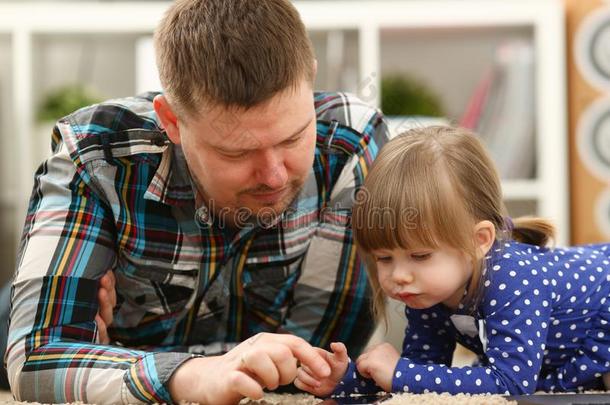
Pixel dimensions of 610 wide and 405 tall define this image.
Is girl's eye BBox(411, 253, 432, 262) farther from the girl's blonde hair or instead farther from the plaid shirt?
the plaid shirt

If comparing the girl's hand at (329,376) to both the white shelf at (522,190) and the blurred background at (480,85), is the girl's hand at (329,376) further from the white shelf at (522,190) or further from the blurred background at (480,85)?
the white shelf at (522,190)

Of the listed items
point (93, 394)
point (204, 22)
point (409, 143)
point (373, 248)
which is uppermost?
point (204, 22)

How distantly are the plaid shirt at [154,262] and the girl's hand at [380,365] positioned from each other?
0.21 metres

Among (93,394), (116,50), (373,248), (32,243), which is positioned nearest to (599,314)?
(373,248)

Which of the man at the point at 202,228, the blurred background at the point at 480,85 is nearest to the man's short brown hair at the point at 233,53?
the man at the point at 202,228

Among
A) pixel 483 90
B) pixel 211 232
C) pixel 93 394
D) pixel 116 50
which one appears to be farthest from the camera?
pixel 116 50

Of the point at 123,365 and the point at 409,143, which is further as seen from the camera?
the point at 409,143

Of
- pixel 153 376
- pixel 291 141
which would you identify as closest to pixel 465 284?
pixel 291 141

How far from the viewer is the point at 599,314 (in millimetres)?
1050

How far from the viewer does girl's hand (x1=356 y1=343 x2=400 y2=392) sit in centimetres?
96

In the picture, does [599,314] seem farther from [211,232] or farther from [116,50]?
[116,50]

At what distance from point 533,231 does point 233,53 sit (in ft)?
1.56

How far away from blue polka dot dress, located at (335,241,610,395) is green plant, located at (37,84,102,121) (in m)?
1.31

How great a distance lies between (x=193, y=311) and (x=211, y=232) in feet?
0.46
